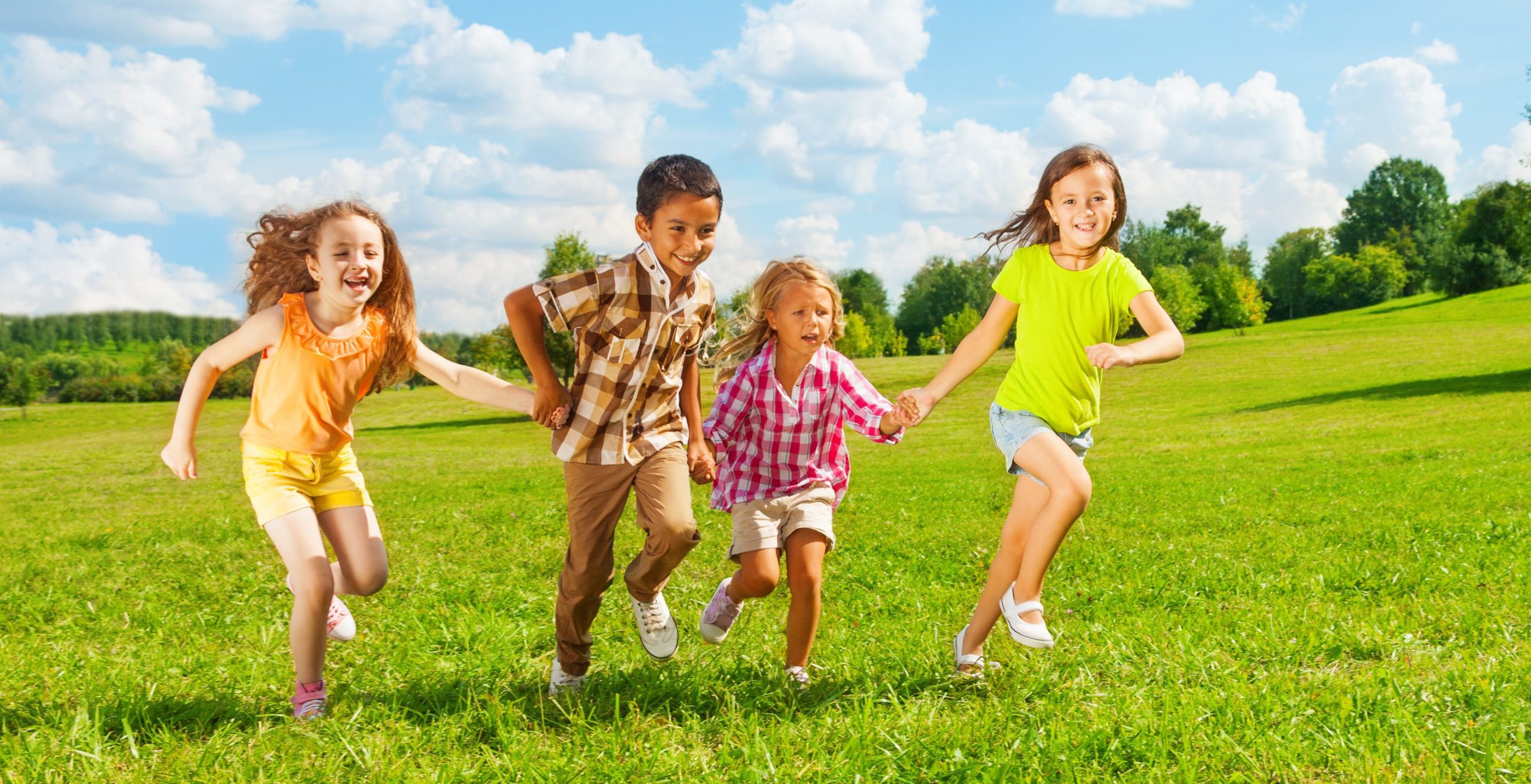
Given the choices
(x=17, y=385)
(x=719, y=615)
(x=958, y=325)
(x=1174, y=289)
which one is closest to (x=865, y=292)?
(x=958, y=325)

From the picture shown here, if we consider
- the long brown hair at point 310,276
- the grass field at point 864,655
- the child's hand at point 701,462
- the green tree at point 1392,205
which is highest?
the green tree at point 1392,205

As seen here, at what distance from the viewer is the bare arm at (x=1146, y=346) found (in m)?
4.20

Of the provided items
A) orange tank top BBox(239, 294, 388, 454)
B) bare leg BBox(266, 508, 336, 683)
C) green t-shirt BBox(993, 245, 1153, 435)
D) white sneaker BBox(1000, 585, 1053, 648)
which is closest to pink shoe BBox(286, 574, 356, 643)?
bare leg BBox(266, 508, 336, 683)

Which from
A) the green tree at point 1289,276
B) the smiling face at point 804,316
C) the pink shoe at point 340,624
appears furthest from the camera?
the green tree at point 1289,276

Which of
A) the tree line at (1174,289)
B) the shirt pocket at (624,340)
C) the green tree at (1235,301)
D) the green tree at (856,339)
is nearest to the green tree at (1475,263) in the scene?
the tree line at (1174,289)

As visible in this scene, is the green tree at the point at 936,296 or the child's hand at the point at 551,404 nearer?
the child's hand at the point at 551,404

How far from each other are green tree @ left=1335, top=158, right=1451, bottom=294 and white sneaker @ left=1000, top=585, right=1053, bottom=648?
11601 cm

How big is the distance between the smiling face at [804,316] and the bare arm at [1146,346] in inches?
46.7

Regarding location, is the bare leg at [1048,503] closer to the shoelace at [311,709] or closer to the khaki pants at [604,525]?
the khaki pants at [604,525]

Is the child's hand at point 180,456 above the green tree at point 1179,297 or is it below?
below

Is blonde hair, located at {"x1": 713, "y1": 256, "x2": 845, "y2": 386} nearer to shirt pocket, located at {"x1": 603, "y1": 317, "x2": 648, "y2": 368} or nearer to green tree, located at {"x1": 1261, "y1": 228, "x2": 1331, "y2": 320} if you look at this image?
shirt pocket, located at {"x1": 603, "y1": 317, "x2": 648, "y2": 368}

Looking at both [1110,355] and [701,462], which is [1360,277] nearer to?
[1110,355]

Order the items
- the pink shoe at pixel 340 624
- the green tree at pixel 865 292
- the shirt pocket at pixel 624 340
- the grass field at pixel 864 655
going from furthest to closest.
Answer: the green tree at pixel 865 292
the pink shoe at pixel 340 624
the shirt pocket at pixel 624 340
the grass field at pixel 864 655

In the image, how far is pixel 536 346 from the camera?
15.3 ft
